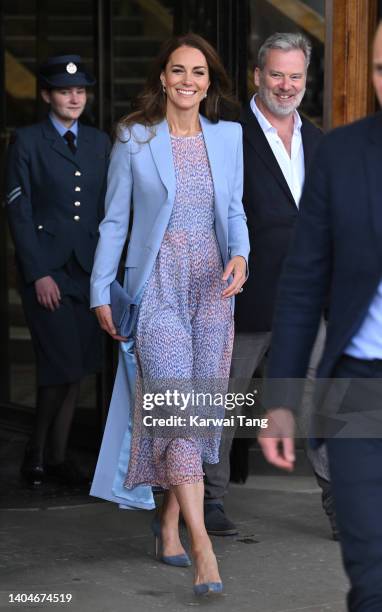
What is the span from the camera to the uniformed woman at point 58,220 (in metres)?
6.26

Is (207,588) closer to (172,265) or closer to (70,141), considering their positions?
(172,265)

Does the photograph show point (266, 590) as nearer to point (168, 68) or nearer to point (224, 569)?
point (224, 569)

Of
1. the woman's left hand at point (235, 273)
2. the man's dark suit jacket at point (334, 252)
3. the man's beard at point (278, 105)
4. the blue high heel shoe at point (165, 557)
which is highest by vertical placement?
the man's beard at point (278, 105)

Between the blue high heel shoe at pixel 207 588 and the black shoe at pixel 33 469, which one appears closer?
the blue high heel shoe at pixel 207 588

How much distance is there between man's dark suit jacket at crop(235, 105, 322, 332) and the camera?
528cm

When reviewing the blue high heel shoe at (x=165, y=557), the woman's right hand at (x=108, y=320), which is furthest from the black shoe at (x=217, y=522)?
the woman's right hand at (x=108, y=320)

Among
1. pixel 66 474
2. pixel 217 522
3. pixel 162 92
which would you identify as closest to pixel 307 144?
pixel 162 92

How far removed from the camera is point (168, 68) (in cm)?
497

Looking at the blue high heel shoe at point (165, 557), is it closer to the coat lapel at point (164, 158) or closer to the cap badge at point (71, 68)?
the coat lapel at point (164, 158)

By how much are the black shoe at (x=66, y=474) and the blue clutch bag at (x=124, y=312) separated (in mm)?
1671

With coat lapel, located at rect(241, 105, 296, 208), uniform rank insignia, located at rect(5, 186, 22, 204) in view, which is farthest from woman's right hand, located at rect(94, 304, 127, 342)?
uniform rank insignia, located at rect(5, 186, 22, 204)

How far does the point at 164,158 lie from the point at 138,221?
0.23 meters

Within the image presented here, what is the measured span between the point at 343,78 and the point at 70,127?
1381 mm

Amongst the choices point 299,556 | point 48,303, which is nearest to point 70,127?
point 48,303
